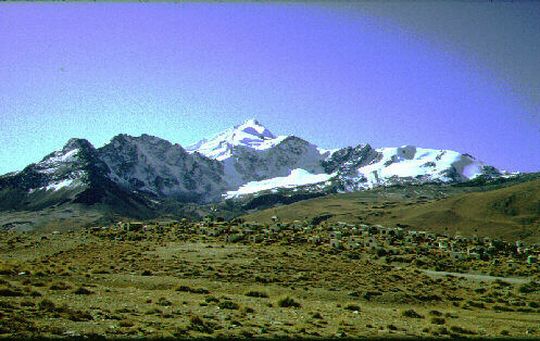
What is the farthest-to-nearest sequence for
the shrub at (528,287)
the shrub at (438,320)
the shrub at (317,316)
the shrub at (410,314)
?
the shrub at (528,287) → the shrub at (410,314) → the shrub at (438,320) → the shrub at (317,316)

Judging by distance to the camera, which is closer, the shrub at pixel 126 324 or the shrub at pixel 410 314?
the shrub at pixel 126 324

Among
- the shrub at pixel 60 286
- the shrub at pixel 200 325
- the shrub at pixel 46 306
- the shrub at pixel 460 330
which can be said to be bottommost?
the shrub at pixel 460 330

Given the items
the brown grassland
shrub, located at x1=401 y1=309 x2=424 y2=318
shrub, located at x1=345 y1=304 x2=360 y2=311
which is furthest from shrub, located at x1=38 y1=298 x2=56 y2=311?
shrub, located at x1=401 y1=309 x2=424 y2=318

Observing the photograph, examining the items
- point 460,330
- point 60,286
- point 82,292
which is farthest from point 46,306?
point 460,330

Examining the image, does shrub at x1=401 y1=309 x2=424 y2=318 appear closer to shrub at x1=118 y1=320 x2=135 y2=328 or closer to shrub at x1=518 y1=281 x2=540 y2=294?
shrub at x1=118 y1=320 x2=135 y2=328

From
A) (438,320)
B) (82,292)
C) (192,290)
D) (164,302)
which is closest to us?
(164,302)

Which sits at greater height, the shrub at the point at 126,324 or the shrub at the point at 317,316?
the shrub at the point at 126,324

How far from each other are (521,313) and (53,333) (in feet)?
103

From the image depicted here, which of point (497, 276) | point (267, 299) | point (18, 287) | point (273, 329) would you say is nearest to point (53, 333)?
point (273, 329)

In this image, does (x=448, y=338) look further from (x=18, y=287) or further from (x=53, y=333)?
(x=18, y=287)

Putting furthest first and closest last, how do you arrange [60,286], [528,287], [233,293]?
[528,287], [233,293], [60,286]

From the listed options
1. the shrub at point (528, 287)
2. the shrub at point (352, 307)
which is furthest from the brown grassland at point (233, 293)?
the shrub at point (528, 287)

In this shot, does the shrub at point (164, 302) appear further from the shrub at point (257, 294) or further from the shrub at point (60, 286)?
the shrub at point (257, 294)

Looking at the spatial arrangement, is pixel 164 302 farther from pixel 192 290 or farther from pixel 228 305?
pixel 192 290
